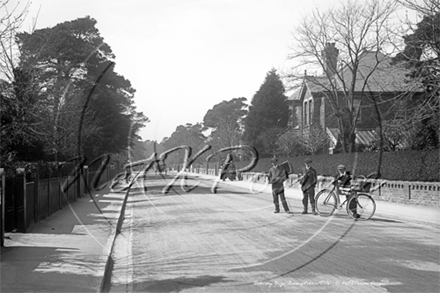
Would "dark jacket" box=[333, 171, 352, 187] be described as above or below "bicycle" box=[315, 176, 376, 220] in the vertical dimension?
above

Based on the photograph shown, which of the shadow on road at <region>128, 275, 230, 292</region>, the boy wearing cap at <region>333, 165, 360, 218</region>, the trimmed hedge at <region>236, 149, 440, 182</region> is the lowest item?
the shadow on road at <region>128, 275, 230, 292</region>

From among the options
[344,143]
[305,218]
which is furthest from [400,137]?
[305,218]

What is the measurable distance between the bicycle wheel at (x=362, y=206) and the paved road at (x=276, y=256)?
0.64m

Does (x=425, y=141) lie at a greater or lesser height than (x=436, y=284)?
greater

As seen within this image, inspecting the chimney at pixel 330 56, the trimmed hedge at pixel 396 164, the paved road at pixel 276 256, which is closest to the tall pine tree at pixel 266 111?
the chimney at pixel 330 56

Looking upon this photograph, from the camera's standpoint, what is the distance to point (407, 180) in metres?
22.2

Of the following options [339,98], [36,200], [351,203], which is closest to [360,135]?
[339,98]

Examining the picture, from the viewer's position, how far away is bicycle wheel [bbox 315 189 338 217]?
1645 centimetres

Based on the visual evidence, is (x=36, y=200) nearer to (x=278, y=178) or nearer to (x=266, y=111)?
(x=278, y=178)

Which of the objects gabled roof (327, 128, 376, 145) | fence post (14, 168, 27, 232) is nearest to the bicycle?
fence post (14, 168, 27, 232)

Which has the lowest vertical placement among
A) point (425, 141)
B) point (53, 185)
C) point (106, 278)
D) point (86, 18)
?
point (106, 278)

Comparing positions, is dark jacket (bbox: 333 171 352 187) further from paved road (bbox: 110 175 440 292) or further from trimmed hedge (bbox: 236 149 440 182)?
trimmed hedge (bbox: 236 149 440 182)

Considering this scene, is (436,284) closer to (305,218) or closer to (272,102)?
(305,218)

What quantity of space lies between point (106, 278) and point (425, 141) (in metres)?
19.1
